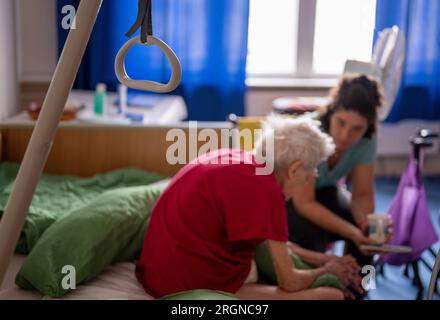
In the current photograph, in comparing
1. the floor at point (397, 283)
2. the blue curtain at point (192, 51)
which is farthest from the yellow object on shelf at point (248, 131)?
the blue curtain at point (192, 51)

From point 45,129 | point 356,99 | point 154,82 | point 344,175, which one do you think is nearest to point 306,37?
point 344,175

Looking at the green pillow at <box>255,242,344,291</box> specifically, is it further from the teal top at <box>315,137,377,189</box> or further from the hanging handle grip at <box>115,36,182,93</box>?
the hanging handle grip at <box>115,36,182,93</box>

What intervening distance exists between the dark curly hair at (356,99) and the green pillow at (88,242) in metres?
0.77

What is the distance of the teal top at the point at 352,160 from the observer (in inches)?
90.8

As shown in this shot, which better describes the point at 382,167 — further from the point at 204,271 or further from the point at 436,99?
the point at 204,271

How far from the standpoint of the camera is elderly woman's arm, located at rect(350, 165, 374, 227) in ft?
7.67

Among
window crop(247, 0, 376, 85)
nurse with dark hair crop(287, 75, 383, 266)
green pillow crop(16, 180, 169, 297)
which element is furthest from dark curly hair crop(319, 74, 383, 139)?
window crop(247, 0, 376, 85)

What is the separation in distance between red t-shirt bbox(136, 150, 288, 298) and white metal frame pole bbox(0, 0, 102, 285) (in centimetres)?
91

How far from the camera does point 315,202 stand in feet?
7.29

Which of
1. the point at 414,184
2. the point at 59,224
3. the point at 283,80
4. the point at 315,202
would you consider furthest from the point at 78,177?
the point at 283,80

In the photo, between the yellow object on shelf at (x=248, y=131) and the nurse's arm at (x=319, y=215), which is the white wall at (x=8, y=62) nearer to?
the yellow object on shelf at (x=248, y=131)

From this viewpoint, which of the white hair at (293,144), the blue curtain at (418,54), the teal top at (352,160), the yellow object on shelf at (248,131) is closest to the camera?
the white hair at (293,144)

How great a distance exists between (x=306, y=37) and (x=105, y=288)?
2.77 meters
